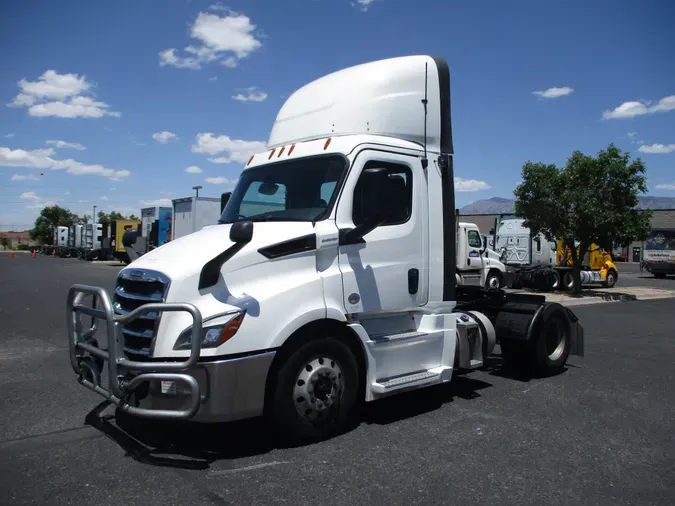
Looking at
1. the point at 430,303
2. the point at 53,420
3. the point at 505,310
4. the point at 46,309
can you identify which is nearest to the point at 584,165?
the point at 505,310

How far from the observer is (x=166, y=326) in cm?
426

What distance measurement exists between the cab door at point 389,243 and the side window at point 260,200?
692mm

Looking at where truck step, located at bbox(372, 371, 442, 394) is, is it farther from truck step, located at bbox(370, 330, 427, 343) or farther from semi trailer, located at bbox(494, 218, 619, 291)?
semi trailer, located at bbox(494, 218, 619, 291)

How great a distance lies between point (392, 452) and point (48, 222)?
9985 centimetres

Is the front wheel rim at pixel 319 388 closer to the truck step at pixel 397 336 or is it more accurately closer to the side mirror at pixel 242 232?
the truck step at pixel 397 336

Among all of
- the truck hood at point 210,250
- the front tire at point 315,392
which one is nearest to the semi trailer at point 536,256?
the front tire at point 315,392

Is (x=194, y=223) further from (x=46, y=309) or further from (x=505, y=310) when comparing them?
(x=505, y=310)

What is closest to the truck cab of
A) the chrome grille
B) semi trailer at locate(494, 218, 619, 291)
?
semi trailer at locate(494, 218, 619, 291)

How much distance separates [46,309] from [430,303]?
38.8 ft

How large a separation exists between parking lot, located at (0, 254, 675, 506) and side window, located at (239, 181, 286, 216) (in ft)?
6.80

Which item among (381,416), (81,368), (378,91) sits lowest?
(381,416)

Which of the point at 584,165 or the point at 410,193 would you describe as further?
the point at 584,165

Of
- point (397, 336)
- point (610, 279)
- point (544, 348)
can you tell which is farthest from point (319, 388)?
point (610, 279)

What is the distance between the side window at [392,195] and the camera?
16.9 ft
